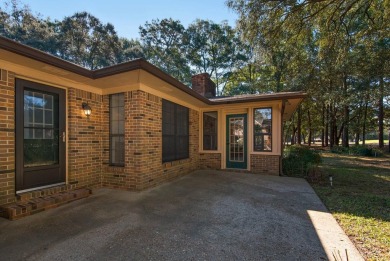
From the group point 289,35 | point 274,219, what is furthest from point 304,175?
point 289,35

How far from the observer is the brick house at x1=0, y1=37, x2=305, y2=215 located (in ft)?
10.6

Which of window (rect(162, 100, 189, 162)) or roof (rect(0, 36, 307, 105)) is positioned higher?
roof (rect(0, 36, 307, 105))

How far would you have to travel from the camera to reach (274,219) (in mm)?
3092

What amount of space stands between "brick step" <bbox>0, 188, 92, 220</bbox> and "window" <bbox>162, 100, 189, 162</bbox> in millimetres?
2282

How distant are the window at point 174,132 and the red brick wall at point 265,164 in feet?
7.65

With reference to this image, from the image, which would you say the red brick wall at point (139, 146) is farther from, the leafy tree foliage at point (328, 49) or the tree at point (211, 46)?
the tree at point (211, 46)

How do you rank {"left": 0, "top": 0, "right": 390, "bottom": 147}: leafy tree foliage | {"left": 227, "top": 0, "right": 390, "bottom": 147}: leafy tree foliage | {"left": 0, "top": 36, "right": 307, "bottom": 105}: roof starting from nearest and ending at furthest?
{"left": 0, "top": 36, "right": 307, "bottom": 105}: roof < {"left": 227, "top": 0, "right": 390, "bottom": 147}: leafy tree foliage < {"left": 0, "top": 0, "right": 390, "bottom": 147}: leafy tree foliage

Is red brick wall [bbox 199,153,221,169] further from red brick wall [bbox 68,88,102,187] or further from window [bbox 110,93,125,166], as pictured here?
red brick wall [bbox 68,88,102,187]

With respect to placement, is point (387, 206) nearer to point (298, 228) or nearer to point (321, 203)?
point (321, 203)

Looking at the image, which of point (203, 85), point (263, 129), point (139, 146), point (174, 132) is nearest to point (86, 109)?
point (139, 146)

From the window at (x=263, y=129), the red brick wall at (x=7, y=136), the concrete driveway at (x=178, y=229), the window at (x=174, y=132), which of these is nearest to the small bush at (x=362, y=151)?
the window at (x=263, y=129)

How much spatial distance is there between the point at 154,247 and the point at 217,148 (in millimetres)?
5403

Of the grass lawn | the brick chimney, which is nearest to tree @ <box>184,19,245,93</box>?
the brick chimney

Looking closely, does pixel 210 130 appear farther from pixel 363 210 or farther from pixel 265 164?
pixel 363 210
